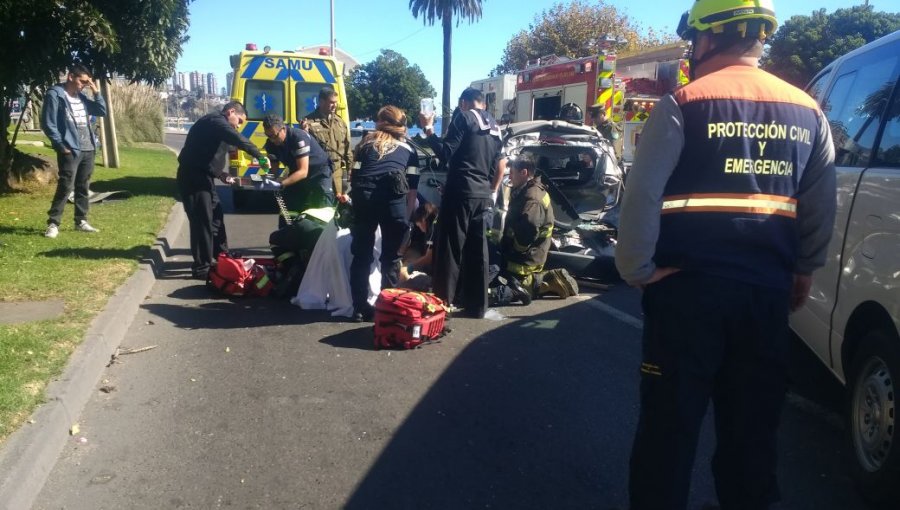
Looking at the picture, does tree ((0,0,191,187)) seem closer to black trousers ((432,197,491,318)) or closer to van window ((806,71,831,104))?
black trousers ((432,197,491,318))

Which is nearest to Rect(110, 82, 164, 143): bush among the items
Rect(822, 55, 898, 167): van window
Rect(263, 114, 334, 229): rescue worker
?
Rect(263, 114, 334, 229): rescue worker

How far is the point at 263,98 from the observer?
39.3 ft

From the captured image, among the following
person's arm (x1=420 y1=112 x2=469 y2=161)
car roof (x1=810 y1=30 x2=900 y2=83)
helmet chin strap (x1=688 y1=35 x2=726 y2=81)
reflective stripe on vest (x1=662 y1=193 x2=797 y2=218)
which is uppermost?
car roof (x1=810 y1=30 x2=900 y2=83)

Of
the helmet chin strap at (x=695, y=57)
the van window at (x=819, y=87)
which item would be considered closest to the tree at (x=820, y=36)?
the van window at (x=819, y=87)

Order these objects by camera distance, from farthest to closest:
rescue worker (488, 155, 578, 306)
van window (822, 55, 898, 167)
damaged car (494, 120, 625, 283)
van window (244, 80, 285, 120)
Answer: van window (244, 80, 285, 120) < damaged car (494, 120, 625, 283) < rescue worker (488, 155, 578, 306) < van window (822, 55, 898, 167)

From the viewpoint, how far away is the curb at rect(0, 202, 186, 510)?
310 centimetres

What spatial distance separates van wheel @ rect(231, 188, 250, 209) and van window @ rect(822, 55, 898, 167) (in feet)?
34.6

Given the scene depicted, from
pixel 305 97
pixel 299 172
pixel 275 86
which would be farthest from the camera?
pixel 305 97

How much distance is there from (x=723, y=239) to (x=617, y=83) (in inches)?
547

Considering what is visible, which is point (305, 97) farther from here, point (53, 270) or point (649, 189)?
point (649, 189)

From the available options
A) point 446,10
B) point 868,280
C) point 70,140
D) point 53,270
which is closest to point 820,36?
point 446,10

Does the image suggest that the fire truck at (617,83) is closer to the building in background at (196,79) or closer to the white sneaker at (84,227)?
the white sneaker at (84,227)

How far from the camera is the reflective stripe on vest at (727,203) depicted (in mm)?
2264

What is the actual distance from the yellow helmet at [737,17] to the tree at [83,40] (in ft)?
32.1
